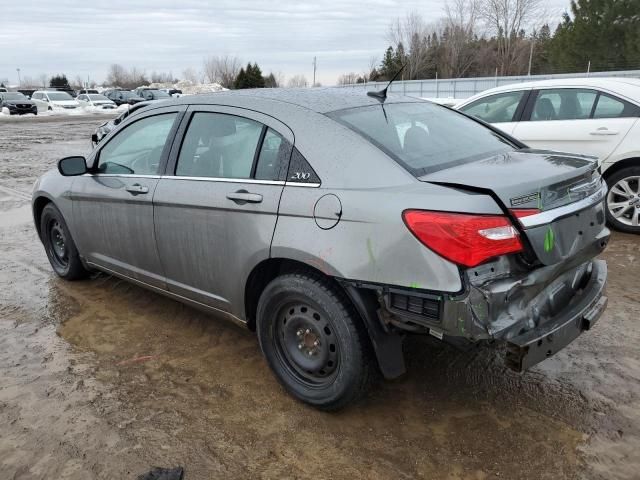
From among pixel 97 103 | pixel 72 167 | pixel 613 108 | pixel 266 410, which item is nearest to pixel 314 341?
pixel 266 410

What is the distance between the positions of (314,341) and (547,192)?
4.59 feet

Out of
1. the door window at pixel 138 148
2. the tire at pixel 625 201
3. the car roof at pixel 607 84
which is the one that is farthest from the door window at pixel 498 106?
the door window at pixel 138 148

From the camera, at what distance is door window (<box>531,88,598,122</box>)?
6.23 m

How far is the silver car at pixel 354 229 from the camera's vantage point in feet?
7.75

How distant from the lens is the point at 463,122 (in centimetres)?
361

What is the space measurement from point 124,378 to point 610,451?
271cm

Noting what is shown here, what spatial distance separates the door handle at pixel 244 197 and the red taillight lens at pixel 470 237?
104 cm

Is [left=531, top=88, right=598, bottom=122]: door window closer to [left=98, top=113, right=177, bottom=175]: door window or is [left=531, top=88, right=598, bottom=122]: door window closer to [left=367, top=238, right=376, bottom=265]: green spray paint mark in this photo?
[left=98, top=113, right=177, bottom=175]: door window

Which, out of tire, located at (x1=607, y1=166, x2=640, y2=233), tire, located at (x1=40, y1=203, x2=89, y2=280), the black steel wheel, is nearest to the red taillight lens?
the black steel wheel

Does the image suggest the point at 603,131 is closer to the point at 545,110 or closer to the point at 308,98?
the point at 545,110

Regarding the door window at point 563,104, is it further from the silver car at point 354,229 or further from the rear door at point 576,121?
the silver car at point 354,229

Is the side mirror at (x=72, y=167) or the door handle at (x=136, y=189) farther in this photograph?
the side mirror at (x=72, y=167)

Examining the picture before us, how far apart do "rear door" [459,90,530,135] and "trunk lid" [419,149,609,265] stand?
402 centimetres

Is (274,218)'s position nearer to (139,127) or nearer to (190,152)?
→ (190,152)
